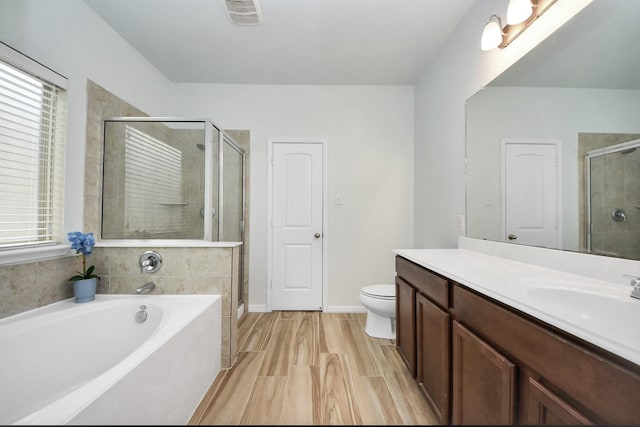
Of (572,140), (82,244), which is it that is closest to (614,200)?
(572,140)

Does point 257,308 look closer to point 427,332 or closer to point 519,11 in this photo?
point 427,332

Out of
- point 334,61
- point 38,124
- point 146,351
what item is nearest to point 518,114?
point 334,61

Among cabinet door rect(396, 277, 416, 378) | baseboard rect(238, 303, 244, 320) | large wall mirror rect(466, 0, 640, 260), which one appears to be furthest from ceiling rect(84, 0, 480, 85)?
baseboard rect(238, 303, 244, 320)

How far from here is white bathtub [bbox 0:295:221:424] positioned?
112cm

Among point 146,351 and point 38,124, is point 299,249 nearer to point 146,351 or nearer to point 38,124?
point 146,351

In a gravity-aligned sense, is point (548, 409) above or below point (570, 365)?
below

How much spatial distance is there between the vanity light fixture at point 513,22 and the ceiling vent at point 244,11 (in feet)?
4.69

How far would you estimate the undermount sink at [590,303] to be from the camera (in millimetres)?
821

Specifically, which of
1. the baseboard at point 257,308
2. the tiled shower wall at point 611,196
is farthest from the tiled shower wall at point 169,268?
the tiled shower wall at point 611,196

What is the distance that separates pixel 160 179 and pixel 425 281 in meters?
1.96

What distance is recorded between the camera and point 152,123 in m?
2.04

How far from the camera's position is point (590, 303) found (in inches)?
37.7

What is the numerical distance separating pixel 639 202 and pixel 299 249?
7.77 ft

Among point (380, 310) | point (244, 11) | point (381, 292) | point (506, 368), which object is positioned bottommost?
point (380, 310)
